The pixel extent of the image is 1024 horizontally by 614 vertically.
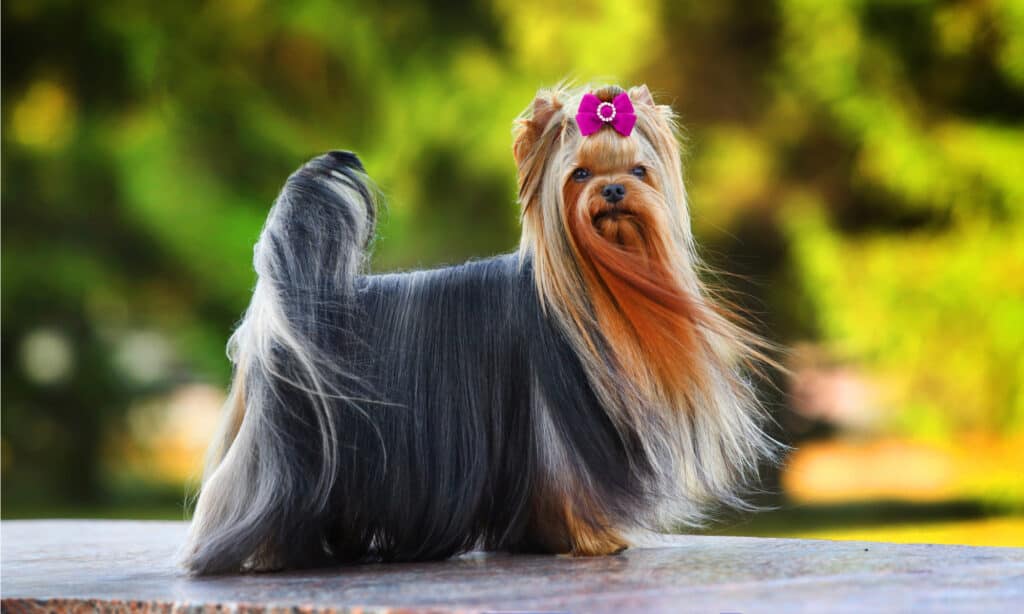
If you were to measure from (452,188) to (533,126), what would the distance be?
277 inches

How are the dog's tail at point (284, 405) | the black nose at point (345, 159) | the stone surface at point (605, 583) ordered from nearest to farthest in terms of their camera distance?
the stone surface at point (605, 583) < the dog's tail at point (284, 405) < the black nose at point (345, 159)

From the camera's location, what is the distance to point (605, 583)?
2.67 meters

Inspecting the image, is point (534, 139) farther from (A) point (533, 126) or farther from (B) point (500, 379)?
(B) point (500, 379)

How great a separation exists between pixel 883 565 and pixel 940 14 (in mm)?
7577

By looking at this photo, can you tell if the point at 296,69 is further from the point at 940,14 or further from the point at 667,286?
the point at 667,286

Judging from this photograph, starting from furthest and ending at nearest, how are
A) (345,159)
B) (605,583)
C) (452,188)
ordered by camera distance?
(452,188) → (345,159) → (605,583)

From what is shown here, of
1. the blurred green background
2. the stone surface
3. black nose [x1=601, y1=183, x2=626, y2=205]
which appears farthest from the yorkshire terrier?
the blurred green background

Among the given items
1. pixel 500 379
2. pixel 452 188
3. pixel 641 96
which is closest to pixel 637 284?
pixel 500 379

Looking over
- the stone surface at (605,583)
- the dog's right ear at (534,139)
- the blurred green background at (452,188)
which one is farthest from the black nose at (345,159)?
the blurred green background at (452,188)

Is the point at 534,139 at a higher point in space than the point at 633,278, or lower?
higher

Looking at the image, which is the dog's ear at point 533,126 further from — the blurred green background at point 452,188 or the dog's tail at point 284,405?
the blurred green background at point 452,188

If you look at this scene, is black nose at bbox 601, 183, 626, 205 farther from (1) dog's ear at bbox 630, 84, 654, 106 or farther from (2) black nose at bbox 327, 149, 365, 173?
(2) black nose at bbox 327, 149, 365, 173

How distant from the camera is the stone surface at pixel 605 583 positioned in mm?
2429

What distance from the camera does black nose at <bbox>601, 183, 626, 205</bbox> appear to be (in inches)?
120
